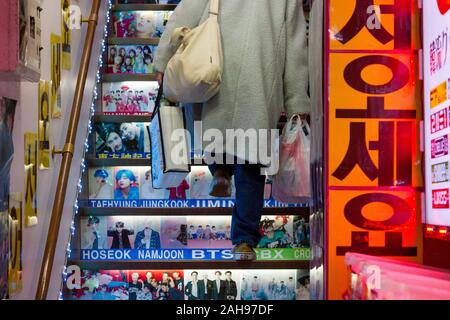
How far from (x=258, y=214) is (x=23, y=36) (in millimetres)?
1672

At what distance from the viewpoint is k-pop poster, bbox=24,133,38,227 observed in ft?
11.3

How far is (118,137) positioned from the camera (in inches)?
200

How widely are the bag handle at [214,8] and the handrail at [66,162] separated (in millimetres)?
994

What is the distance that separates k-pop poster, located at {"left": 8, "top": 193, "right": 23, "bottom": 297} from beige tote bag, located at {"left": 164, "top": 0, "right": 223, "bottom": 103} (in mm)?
890

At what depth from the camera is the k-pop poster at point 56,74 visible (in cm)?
412

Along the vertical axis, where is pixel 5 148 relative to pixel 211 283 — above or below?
above

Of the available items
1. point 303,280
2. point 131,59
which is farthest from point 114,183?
point 303,280

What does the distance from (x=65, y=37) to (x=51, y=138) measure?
2.29 feet

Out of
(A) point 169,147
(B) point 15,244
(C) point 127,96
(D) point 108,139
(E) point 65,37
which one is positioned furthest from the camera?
(C) point 127,96

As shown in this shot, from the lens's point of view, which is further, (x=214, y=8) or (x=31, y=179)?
(x=214, y=8)

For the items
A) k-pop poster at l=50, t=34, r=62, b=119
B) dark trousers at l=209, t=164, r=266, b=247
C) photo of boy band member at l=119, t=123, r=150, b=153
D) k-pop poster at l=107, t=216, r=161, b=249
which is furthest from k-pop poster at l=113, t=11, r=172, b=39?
dark trousers at l=209, t=164, r=266, b=247

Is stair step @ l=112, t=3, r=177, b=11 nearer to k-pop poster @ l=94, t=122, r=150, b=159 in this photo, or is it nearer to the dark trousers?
k-pop poster @ l=94, t=122, r=150, b=159

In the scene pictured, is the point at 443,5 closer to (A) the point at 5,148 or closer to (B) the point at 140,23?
(A) the point at 5,148

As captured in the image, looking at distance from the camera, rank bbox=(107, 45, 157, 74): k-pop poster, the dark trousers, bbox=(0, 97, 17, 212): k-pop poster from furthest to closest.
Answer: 1. bbox=(107, 45, 157, 74): k-pop poster
2. the dark trousers
3. bbox=(0, 97, 17, 212): k-pop poster
